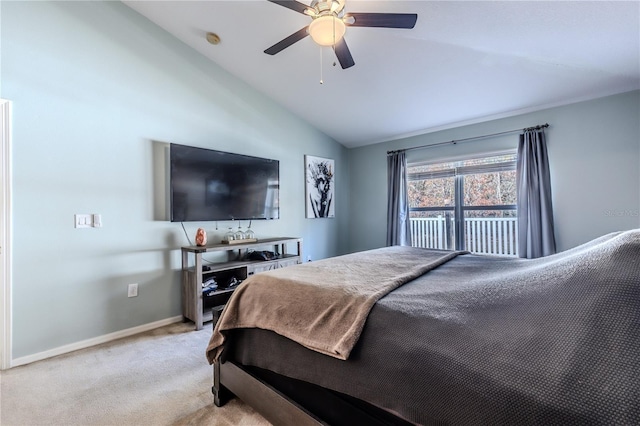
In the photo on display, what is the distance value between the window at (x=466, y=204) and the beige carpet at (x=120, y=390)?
3.44m

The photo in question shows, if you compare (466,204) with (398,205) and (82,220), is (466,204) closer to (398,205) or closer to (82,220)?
(398,205)

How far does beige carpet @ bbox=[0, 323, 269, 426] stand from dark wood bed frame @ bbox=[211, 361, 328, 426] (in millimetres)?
120

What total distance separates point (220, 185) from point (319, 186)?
181cm

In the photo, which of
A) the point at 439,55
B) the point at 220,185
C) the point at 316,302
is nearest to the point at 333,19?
the point at 439,55

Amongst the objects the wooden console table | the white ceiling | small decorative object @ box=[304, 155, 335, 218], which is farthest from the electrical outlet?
the white ceiling

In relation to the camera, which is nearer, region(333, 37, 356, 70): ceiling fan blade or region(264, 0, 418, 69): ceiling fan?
region(264, 0, 418, 69): ceiling fan

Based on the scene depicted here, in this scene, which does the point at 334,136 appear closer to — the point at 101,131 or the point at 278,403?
the point at 101,131

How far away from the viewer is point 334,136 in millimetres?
4883

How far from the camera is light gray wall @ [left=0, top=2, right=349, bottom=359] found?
2227mm

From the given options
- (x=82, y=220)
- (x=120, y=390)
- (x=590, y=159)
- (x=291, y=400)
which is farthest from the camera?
(x=590, y=159)

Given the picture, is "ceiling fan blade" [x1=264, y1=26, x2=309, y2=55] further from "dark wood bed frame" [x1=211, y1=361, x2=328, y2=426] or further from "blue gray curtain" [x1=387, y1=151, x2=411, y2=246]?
"blue gray curtain" [x1=387, y1=151, x2=411, y2=246]

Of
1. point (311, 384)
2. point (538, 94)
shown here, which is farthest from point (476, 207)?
point (311, 384)

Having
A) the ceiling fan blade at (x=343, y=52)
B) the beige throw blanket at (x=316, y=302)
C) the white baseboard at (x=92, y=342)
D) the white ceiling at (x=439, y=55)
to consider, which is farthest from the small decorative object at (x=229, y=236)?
the ceiling fan blade at (x=343, y=52)

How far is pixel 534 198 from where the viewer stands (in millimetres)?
3336
